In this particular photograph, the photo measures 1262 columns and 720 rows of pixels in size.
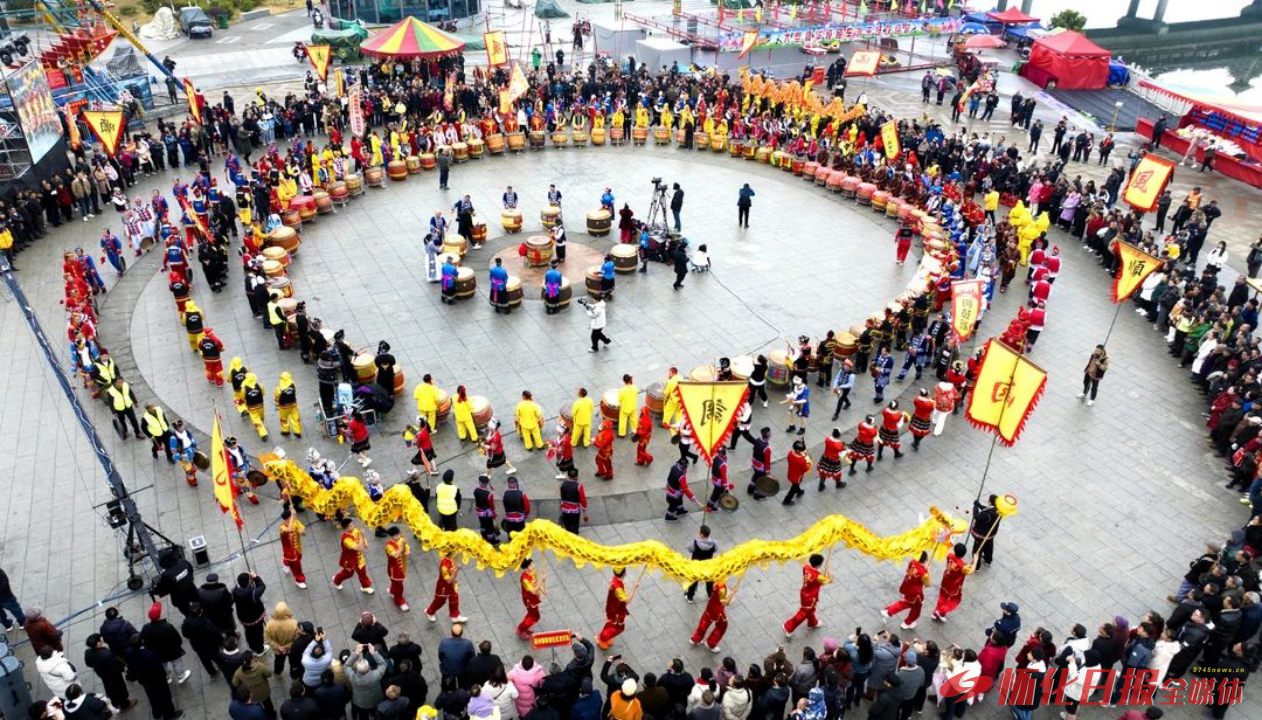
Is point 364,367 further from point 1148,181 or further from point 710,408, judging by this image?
point 1148,181

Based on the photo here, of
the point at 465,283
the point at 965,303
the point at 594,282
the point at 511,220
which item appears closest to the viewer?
the point at 965,303

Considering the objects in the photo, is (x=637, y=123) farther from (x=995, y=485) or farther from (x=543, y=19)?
(x=543, y=19)

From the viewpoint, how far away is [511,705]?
32.3 feet

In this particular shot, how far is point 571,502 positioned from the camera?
13109 millimetres

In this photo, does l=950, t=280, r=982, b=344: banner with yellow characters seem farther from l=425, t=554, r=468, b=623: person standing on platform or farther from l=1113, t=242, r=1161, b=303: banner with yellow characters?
l=425, t=554, r=468, b=623: person standing on platform

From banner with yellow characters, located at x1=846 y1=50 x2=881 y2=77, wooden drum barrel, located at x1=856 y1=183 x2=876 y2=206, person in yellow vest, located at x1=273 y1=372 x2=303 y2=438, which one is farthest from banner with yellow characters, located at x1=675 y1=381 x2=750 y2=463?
banner with yellow characters, located at x1=846 y1=50 x2=881 y2=77

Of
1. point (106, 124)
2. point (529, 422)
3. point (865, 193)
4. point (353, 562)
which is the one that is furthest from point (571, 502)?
point (106, 124)

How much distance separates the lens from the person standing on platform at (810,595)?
11.2m

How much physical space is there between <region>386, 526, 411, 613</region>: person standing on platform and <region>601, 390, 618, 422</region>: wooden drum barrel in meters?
4.85

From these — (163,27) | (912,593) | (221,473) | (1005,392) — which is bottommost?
(912,593)

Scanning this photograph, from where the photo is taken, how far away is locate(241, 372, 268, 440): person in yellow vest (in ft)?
50.1

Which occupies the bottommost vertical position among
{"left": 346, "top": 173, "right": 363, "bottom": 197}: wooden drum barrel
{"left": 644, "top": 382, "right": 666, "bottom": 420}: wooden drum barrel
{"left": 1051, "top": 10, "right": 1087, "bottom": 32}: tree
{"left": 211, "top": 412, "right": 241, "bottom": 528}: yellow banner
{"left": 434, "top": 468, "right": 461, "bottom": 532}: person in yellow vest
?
{"left": 644, "top": 382, "right": 666, "bottom": 420}: wooden drum barrel

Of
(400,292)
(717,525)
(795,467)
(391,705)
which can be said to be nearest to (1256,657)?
(795,467)

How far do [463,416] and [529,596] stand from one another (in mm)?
4857
